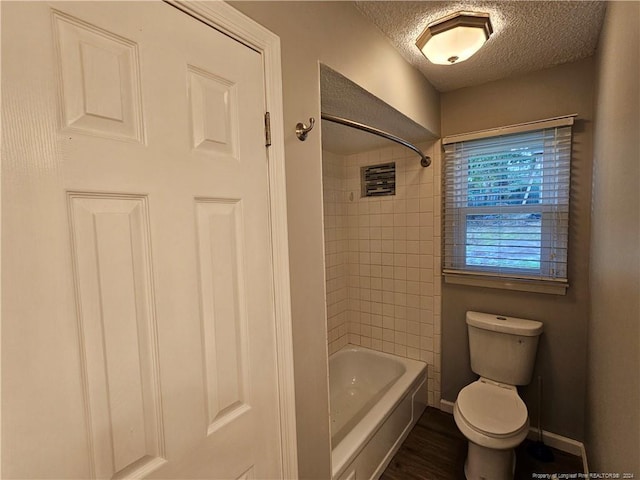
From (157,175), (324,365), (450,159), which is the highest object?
(450,159)

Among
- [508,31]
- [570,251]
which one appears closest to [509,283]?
[570,251]

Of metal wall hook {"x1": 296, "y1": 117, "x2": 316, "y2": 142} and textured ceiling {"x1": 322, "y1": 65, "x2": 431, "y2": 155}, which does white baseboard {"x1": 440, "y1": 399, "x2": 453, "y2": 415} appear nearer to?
textured ceiling {"x1": 322, "y1": 65, "x2": 431, "y2": 155}

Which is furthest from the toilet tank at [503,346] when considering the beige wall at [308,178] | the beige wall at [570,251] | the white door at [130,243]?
the white door at [130,243]

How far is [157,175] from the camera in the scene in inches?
26.3

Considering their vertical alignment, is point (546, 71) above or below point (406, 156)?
above

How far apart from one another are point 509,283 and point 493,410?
32.0 inches

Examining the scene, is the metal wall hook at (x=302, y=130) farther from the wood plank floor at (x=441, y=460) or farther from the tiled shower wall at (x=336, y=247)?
the wood plank floor at (x=441, y=460)

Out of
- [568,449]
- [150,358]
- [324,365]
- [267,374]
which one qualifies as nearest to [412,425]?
[568,449]

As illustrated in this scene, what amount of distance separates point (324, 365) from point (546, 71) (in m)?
2.22

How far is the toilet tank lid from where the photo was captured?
193 centimetres

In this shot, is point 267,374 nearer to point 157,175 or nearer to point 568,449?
point 157,175

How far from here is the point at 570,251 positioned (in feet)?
6.23

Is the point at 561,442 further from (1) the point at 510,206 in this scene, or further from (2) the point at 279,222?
(2) the point at 279,222

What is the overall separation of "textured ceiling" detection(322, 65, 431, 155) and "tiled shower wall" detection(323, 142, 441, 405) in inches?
7.2
